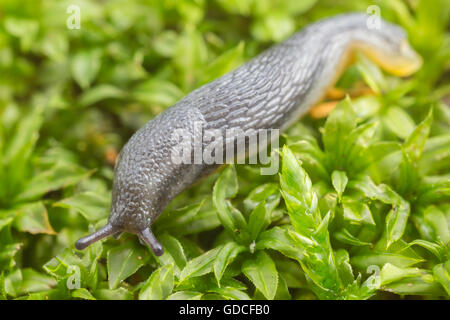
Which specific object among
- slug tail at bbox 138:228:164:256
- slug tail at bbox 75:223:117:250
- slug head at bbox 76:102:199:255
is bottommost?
slug tail at bbox 138:228:164:256

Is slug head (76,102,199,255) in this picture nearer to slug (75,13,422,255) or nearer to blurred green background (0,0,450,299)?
slug (75,13,422,255)

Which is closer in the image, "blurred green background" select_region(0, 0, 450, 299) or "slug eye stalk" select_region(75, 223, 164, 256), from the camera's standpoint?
"slug eye stalk" select_region(75, 223, 164, 256)

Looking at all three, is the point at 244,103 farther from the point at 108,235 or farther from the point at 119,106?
the point at 119,106

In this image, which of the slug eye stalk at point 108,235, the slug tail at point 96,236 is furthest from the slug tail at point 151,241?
the slug tail at point 96,236

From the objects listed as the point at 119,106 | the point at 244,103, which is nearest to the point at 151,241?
the point at 244,103

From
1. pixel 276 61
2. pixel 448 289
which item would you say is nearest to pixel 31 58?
pixel 276 61

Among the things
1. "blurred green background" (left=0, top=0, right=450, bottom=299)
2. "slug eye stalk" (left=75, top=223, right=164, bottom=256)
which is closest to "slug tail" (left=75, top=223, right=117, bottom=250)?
"slug eye stalk" (left=75, top=223, right=164, bottom=256)

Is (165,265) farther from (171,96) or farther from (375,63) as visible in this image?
(375,63)
